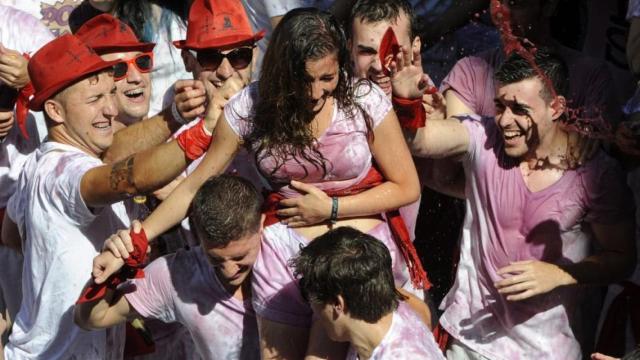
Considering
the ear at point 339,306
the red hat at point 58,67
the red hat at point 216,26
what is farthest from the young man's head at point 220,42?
the ear at point 339,306

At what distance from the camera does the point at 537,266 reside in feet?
15.4

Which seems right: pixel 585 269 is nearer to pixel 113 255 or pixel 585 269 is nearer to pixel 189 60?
pixel 113 255

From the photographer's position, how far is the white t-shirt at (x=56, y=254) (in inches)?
186

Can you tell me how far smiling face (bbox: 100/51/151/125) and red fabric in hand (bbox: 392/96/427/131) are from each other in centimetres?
134

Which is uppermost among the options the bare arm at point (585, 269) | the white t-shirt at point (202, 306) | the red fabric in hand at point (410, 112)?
the red fabric in hand at point (410, 112)

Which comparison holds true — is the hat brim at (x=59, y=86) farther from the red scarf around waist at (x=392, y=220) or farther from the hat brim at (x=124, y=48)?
the red scarf around waist at (x=392, y=220)

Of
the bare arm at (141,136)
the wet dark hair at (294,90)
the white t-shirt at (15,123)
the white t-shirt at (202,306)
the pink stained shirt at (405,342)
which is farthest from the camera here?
the white t-shirt at (15,123)

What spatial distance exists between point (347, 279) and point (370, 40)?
4.39 ft

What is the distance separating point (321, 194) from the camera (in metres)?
4.53

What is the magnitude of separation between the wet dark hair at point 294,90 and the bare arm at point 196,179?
0.08 m

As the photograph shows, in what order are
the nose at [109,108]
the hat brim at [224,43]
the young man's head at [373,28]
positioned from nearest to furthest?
the nose at [109,108]
the young man's head at [373,28]
the hat brim at [224,43]

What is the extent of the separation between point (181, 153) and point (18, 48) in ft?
4.74

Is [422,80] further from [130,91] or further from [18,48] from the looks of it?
[18,48]

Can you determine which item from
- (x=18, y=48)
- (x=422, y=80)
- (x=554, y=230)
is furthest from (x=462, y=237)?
(x=18, y=48)
